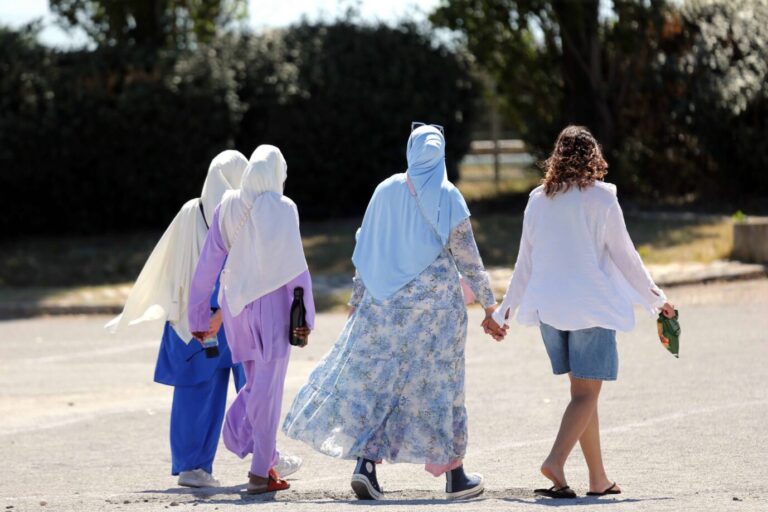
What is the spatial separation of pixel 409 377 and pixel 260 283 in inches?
36.6

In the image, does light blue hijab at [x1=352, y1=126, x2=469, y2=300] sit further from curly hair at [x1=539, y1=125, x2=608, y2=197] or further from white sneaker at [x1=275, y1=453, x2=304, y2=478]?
white sneaker at [x1=275, y1=453, x2=304, y2=478]

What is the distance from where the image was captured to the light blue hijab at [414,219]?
6.98m

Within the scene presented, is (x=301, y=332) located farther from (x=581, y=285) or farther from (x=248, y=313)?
(x=581, y=285)

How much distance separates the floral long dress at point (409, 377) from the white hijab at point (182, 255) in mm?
1294

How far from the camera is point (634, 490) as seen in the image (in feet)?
23.1

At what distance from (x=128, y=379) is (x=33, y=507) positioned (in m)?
4.83

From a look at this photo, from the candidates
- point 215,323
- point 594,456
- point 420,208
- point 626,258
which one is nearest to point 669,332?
point 626,258

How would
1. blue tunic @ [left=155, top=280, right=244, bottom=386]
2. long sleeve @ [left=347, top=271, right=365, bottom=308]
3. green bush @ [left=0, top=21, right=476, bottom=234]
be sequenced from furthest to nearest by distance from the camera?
green bush @ [left=0, top=21, right=476, bottom=234]
blue tunic @ [left=155, top=280, right=244, bottom=386]
long sleeve @ [left=347, top=271, right=365, bottom=308]

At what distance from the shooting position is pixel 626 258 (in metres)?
6.86

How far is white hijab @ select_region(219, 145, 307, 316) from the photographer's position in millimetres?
7348

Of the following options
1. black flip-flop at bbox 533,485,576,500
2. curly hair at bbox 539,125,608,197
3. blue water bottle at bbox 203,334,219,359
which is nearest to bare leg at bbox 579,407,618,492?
black flip-flop at bbox 533,485,576,500

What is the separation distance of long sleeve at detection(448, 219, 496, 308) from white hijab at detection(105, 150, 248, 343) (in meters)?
1.46

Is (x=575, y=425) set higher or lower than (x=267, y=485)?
higher

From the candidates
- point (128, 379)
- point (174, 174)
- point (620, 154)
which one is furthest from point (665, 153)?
point (128, 379)
